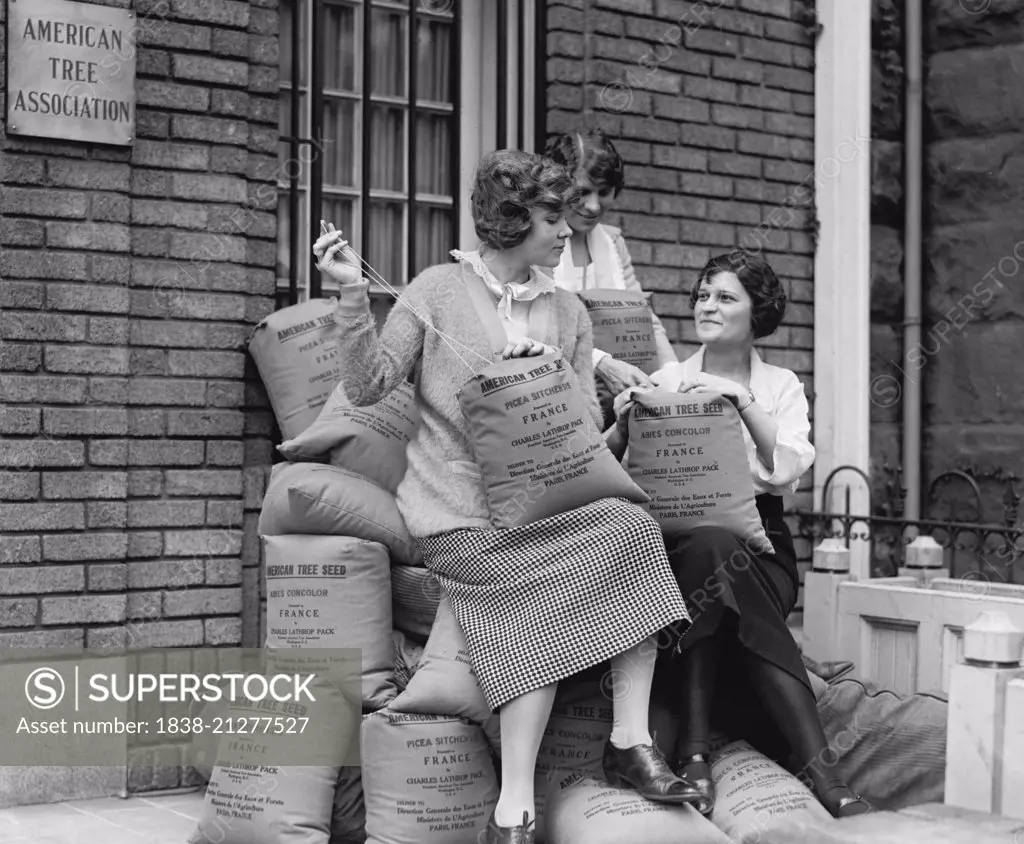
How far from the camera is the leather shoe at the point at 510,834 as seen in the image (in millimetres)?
3738

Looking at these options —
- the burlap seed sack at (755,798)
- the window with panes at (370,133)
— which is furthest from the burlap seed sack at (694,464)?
the window with panes at (370,133)

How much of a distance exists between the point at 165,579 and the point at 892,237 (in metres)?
3.74

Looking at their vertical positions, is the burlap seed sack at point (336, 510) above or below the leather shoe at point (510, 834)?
above

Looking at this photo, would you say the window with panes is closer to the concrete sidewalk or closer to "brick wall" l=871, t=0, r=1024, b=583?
the concrete sidewalk

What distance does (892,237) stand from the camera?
22.0ft

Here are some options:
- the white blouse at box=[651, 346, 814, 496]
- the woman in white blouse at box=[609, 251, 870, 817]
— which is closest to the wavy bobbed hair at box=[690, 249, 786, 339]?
the woman in white blouse at box=[609, 251, 870, 817]

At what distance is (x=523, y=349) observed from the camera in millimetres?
3992

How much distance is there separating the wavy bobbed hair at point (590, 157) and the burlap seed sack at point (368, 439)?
3.02ft

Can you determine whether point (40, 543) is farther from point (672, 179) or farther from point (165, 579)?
point (672, 179)

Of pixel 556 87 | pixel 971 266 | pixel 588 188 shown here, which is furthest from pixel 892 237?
pixel 588 188

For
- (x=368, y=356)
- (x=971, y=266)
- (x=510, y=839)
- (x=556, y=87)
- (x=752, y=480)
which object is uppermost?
(x=556, y=87)

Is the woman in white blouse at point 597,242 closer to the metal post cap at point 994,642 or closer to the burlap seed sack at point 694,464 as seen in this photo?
the burlap seed sack at point 694,464

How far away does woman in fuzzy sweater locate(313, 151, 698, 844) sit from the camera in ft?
12.6

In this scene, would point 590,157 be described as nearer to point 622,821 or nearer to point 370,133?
point 370,133
